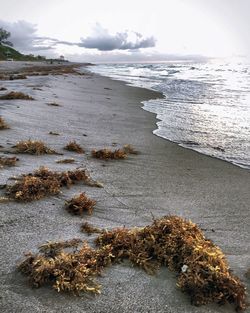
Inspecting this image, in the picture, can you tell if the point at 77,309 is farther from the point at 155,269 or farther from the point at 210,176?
the point at 210,176

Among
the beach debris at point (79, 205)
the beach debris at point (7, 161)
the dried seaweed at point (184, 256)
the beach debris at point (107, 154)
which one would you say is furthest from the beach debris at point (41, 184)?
the beach debris at point (107, 154)

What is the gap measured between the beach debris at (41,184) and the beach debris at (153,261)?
1227 mm

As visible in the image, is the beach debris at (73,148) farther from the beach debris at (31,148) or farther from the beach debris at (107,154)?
the beach debris at (31,148)

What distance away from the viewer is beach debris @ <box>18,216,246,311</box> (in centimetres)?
288

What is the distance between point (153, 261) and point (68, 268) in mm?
825

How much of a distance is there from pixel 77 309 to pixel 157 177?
381cm

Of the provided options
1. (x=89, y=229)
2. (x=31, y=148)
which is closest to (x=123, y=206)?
(x=89, y=229)

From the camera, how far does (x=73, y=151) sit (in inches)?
286

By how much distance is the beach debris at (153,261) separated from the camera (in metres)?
2.88

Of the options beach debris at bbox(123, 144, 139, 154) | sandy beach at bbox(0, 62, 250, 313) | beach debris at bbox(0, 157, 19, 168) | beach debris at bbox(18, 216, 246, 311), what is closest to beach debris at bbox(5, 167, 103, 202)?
sandy beach at bbox(0, 62, 250, 313)

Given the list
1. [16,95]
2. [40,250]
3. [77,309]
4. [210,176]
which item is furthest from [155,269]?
[16,95]

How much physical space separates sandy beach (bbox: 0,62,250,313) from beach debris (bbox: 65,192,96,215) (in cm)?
10

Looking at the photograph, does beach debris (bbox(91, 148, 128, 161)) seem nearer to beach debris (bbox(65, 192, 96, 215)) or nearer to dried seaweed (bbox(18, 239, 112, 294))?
beach debris (bbox(65, 192, 96, 215))

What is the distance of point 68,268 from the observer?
2.95 m
